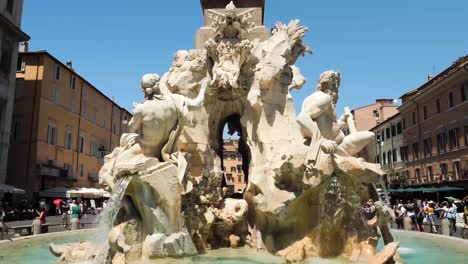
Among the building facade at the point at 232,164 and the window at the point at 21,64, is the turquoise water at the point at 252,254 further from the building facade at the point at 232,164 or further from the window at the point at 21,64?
the building facade at the point at 232,164

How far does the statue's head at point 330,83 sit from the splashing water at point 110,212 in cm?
378

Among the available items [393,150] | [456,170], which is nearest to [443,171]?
[456,170]

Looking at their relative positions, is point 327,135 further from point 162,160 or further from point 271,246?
point 162,160

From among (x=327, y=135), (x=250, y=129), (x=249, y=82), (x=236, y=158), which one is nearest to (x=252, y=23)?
(x=249, y=82)

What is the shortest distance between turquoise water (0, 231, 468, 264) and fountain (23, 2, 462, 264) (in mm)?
316

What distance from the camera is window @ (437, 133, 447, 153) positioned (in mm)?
31469

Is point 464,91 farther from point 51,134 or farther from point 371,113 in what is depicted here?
point 51,134

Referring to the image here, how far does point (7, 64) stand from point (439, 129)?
30.1 m

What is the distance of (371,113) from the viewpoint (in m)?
52.4

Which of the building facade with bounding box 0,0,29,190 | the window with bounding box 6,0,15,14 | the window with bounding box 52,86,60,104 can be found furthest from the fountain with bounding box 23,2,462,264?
the window with bounding box 52,86,60,104

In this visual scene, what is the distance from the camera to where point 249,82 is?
9109mm

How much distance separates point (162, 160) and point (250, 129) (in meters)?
2.29

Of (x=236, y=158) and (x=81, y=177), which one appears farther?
(x=236, y=158)

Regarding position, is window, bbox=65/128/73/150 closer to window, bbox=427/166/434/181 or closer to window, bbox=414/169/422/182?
window, bbox=427/166/434/181
